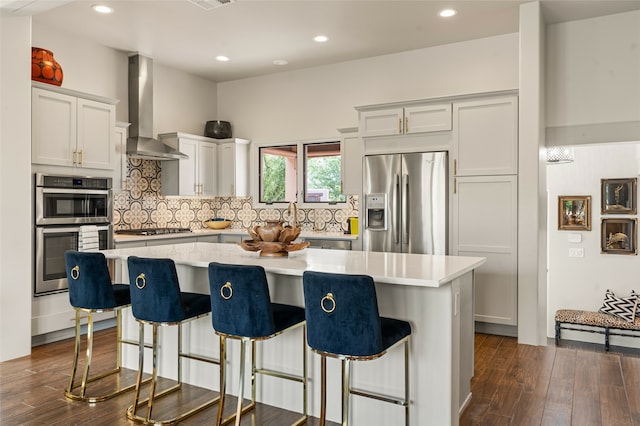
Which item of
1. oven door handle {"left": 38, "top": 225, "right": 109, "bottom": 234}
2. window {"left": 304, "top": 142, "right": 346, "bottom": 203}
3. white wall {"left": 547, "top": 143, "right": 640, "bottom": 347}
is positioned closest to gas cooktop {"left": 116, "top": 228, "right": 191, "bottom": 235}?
oven door handle {"left": 38, "top": 225, "right": 109, "bottom": 234}

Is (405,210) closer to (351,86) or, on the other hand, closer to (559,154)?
(559,154)

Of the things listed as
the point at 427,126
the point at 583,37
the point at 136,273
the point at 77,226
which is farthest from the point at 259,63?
the point at 136,273

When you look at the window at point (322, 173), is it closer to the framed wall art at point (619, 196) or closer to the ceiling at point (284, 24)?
the ceiling at point (284, 24)

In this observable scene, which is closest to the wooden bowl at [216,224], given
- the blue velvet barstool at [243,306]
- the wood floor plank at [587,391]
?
the blue velvet barstool at [243,306]

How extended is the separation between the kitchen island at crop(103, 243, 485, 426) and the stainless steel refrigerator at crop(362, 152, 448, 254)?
1.62m

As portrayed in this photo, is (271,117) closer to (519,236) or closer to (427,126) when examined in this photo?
(427,126)

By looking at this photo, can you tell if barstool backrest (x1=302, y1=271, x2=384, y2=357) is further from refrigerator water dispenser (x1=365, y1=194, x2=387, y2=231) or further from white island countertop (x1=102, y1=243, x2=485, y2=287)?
refrigerator water dispenser (x1=365, y1=194, x2=387, y2=231)

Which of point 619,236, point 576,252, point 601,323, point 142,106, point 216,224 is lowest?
point 601,323

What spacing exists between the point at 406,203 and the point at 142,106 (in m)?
3.33

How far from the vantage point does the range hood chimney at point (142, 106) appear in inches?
220

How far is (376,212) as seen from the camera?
196 inches

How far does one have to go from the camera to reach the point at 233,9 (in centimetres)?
436

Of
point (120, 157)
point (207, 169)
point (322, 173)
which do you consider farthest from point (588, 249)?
point (120, 157)

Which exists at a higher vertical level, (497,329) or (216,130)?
(216,130)
